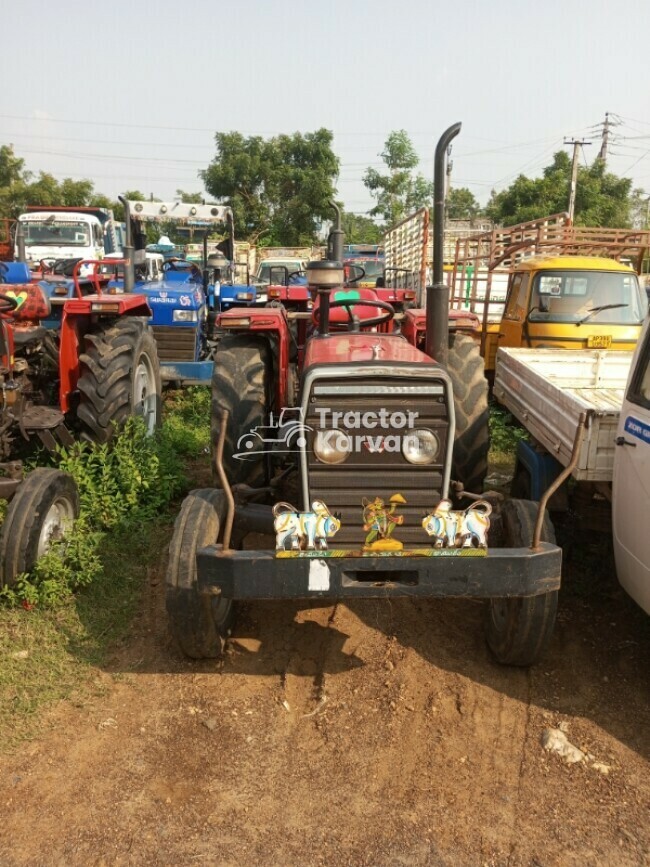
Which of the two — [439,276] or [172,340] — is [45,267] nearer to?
[172,340]

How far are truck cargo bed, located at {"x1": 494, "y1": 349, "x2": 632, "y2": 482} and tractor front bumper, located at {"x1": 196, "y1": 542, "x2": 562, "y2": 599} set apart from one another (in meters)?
1.05

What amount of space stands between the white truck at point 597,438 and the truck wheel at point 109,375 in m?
2.98

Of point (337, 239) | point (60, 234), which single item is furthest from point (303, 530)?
point (60, 234)

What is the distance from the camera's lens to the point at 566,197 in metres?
31.3

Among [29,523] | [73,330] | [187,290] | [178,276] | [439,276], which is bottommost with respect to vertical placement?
[29,523]

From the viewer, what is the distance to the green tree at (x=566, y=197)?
3117cm

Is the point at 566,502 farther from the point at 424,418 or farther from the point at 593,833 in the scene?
the point at 593,833

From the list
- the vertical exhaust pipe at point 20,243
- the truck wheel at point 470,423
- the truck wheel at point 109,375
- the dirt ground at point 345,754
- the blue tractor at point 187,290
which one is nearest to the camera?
the dirt ground at point 345,754

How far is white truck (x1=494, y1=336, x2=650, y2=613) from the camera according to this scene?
352 centimetres

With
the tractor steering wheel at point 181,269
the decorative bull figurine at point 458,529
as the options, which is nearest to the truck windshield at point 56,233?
the tractor steering wheel at point 181,269

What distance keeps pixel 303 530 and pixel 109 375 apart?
3015 millimetres

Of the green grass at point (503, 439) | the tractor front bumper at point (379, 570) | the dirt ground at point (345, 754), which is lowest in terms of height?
the dirt ground at point (345, 754)

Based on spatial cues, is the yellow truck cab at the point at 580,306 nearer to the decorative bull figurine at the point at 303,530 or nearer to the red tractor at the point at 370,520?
the red tractor at the point at 370,520

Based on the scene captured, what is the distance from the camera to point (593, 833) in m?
2.71
